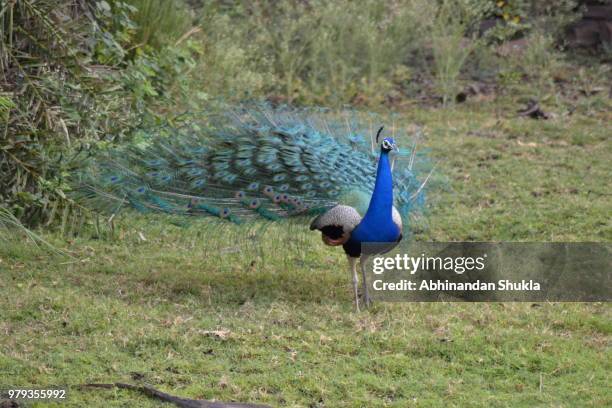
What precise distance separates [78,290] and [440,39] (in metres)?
6.47

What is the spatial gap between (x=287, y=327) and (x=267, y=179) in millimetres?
988

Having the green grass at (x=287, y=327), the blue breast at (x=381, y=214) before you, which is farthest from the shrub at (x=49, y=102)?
the blue breast at (x=381, y=214)

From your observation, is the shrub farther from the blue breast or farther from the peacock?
the blue breast

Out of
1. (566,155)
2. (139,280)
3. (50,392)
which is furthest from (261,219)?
(566,155)

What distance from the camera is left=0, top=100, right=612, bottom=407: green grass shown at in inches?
206

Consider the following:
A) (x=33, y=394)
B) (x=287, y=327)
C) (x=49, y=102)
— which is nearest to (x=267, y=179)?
(x=287, y=327)

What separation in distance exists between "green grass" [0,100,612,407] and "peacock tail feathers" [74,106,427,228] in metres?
0.24

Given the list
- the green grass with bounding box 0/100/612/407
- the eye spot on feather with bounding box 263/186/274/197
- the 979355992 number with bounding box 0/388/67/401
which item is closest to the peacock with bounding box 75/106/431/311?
the eye spot on feather with bounding box 263/186/274/197

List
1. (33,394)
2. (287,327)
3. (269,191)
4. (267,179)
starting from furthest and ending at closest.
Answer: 1. (267,179)
2. (269,191)
3. (287,327)
4. (33,394)

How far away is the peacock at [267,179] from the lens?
249 inches

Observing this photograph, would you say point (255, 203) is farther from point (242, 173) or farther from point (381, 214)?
point (381, 214)

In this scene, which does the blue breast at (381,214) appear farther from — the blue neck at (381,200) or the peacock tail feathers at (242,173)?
the peacock tail feathers at (242,173)

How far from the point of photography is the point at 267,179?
6.54m

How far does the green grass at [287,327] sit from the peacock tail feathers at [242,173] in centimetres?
24
